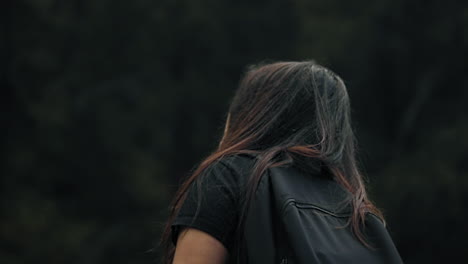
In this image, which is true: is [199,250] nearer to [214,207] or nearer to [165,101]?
[214,207]

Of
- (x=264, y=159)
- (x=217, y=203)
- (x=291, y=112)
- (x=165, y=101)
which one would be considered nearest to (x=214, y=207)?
(x=217, y=203)

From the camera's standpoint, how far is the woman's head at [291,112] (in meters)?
1.67

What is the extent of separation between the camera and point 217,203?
1526 millimetres

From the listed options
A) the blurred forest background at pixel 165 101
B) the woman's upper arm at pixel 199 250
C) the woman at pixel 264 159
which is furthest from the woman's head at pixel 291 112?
the blurred forest background at pixel 165 101

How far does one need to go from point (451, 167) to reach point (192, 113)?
3.61m

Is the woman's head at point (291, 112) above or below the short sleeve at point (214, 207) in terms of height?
above

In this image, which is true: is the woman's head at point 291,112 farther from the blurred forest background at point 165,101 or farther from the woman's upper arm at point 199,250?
the blurred forest background at point 165,101

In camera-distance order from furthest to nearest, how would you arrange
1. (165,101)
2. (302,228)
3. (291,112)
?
(165,101) → (291,112) → (302,228)

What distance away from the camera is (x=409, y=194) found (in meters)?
9.64

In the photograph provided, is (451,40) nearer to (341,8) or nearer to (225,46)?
(341,8)

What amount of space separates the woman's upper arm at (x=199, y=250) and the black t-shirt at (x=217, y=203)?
0.01m

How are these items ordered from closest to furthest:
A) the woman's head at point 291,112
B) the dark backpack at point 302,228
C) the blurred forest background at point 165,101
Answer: the dark backpack at point 302,228 < the woman's head at point 291,112 < the blurred forest background at point 165,101

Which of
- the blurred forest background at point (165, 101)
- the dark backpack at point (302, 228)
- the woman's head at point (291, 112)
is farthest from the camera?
the blurred forest background at point (165, 101)

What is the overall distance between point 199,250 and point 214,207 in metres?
0.08
